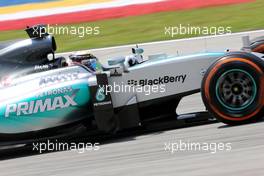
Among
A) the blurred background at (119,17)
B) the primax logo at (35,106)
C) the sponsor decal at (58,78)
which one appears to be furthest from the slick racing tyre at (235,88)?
the blurred background at (119,17)

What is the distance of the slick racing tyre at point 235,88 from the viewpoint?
6016mm

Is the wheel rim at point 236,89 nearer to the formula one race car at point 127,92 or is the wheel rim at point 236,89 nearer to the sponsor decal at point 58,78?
the formula one race car at point 127,92

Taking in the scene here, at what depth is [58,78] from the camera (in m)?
6.45

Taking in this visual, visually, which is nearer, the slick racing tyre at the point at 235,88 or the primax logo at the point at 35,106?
the slick racing tyre at the point at 235,88

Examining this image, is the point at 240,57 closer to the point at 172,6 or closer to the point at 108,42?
the point at 108,42

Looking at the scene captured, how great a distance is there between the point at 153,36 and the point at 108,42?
114 centimetres

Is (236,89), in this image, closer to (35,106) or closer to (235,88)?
(235,88)

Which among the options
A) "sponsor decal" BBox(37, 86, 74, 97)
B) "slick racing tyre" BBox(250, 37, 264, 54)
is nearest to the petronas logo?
"sponsor decal" BBox(37, 86, 74, 97)

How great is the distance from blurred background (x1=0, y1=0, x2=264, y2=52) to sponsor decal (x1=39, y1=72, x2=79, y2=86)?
26.6 ft

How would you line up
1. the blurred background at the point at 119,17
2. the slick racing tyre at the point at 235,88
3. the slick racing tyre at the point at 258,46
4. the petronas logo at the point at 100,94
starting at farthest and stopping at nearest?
1. the blurred background at the point at 119,17
2. the slick racing tyre at the point at 258,46
3. the petronas logo at the point at 100,94
4. the slick racing tyre at the point at 235,88

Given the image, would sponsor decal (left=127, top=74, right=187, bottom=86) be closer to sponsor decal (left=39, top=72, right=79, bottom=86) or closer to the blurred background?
sponsor decal (left=39, top=72, right=79, bottom=86)

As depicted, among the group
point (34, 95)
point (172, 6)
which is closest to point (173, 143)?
point (34, 95)

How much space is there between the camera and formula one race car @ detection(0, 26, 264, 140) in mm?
6051

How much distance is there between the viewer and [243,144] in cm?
522
